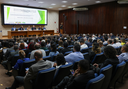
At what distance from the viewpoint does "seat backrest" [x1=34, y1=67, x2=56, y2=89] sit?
2159 mm

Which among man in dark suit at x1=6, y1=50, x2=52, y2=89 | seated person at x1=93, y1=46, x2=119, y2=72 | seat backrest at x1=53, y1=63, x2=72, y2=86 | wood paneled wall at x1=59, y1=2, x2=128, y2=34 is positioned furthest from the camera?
wood paneled wall at x1=59, y1=2, x2=128, y2=34

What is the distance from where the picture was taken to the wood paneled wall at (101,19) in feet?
39.9

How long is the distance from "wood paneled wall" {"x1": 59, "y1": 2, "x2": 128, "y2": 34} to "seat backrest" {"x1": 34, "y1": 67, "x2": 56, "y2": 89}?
38.5 ft

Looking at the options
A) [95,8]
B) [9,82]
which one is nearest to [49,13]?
[95,8]

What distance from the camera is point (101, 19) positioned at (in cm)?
1361

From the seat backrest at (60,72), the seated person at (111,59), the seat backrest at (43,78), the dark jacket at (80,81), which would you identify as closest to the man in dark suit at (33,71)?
the seat backrest at (43,78)

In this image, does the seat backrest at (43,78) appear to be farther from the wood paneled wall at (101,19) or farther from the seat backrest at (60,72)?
the wood paneled wall at (101,19)

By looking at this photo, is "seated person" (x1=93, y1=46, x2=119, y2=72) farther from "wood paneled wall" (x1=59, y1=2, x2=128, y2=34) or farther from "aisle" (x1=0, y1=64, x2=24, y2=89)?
"wood paneled wall" (x1=59, y1=2, x2=128, y2=34)

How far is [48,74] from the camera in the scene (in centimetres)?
223

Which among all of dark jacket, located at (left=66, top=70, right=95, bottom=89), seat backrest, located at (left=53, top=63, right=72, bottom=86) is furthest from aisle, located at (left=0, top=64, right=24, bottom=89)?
dark jacket, located at (left=66, top=70, right=95, bottom=89)

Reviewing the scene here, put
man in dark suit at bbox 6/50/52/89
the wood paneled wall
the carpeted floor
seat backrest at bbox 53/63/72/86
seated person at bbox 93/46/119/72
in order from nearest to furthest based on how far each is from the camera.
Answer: man in dark suit at bbox 6/50/52/89 → seat backrest at bbox 53/63/72/86 → seated person at bbox 93/46/119/72 → the carpeted floor → the wood paneled wall

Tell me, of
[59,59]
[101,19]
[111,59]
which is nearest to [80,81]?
[59,59]

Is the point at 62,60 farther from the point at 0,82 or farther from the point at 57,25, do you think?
the point at 57,25

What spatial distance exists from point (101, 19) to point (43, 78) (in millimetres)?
12819
